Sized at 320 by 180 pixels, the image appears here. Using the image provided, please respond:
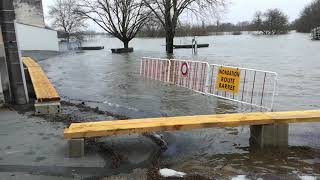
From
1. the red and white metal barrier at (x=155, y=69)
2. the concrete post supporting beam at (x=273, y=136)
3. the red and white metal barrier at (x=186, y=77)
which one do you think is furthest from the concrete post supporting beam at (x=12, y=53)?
the red and white metal barrier at (x=155, y=69)

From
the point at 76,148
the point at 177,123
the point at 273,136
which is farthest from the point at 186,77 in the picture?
the point at 76,148

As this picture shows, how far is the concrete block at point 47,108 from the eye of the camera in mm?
8914

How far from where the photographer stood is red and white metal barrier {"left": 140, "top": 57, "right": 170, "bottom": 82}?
16180 mm

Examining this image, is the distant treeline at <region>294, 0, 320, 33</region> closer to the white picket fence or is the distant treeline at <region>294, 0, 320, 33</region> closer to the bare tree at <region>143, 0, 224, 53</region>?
the bare tree at <region>143, 0, 224, 53</region>

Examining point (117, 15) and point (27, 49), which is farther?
point (117, 15)

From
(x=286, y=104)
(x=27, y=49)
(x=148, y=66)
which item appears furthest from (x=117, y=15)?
(x=286, y=104)

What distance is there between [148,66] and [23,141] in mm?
11825

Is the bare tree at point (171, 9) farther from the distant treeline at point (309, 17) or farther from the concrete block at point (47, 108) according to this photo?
the distant treeline at point (309, 17)

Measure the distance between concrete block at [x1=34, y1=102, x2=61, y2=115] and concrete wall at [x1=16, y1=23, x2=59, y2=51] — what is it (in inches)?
1057

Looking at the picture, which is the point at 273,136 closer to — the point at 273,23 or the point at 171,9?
the point at 171,9

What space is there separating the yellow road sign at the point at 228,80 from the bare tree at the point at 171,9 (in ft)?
89.3

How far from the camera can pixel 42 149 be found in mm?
6633

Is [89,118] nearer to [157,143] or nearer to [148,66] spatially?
[157,143]

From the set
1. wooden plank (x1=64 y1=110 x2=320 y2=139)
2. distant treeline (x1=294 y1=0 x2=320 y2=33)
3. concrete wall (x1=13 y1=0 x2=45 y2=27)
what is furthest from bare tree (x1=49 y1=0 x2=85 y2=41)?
wooden plank (x1=64 y1=110 x2=320 y2=139)
